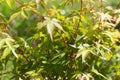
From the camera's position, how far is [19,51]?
288 cm

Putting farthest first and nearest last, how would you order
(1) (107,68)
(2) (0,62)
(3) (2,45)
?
(1) (107,68), (2) (0,62), (3) (2,45)

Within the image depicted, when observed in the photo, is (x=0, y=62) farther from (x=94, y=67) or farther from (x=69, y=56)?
(x=94, y=67)

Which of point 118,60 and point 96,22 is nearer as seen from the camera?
point 96,22

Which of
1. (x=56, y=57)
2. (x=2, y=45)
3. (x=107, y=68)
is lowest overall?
(x=107, y=68)

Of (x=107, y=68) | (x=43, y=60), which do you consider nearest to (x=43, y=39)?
(x=43, y=60)

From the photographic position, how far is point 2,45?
2.62m

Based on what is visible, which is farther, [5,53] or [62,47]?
[62,47]

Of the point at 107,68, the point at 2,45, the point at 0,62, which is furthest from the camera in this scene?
the point at 107,68

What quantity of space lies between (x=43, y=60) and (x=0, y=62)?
1.04 ft

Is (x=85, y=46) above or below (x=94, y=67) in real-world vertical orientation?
above

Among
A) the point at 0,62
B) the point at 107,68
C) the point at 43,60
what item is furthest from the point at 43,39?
the point at 107,68

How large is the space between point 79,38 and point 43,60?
36cm

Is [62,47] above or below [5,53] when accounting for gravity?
below

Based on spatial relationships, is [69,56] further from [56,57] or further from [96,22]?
[96,22]
